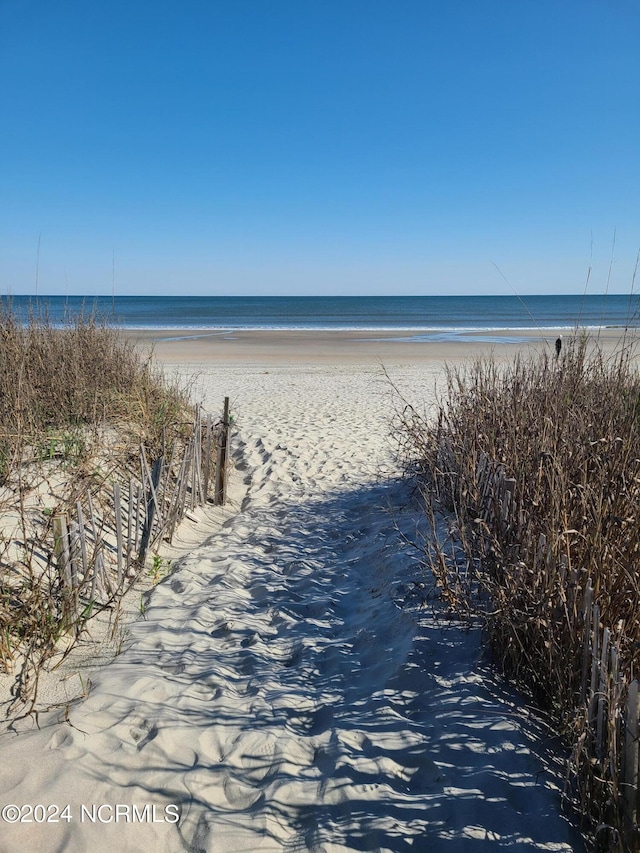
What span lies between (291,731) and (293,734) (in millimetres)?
21

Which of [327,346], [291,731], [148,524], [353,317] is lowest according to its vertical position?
[291,731]

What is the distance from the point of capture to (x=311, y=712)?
2.45 meters

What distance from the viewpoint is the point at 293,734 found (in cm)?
231

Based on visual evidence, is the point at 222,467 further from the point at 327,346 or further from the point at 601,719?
the point at 327,346

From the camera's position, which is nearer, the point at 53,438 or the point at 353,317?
the point at 53,438

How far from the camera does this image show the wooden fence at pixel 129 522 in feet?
9.51

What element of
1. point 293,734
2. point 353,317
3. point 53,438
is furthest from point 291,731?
point 353,317

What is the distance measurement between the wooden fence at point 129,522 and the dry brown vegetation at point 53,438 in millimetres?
70

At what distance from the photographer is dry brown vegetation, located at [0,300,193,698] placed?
2.70 meters

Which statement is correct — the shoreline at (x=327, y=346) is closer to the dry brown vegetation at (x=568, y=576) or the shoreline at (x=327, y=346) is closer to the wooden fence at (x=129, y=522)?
the wooden fence at (x=129, y=522)

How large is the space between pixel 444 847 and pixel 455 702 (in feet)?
1.96

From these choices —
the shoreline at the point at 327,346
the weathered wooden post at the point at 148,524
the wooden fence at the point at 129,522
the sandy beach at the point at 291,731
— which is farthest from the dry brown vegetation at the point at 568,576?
the shoreline at the point at 327,346

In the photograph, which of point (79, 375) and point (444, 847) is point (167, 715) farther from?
point (79, 375)

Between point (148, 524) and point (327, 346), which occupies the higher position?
point (327, 346)
